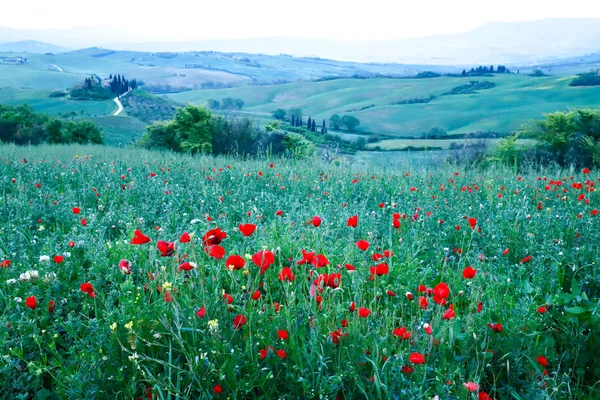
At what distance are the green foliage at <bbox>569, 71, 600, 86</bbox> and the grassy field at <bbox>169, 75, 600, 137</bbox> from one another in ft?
6.23

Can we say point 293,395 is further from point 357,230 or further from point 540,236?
point 540,236

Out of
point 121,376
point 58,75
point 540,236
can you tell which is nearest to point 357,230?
point 540,236

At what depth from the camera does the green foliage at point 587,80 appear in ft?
341

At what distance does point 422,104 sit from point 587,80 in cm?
3356

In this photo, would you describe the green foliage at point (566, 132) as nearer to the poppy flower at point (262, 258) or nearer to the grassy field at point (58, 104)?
the poppy flower at point (262, 258)

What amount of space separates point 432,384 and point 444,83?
139 m

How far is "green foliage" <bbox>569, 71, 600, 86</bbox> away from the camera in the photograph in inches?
4090

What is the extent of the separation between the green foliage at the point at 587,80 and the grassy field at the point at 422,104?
1898 mm

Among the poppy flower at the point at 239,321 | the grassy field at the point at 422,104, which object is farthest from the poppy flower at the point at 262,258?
the grassy field at the point at 422,104

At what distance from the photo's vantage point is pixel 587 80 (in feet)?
346

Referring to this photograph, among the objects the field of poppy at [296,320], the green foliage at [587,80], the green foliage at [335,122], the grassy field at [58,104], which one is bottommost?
the green foliage at [335,122]

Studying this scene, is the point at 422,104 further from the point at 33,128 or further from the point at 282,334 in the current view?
the point at 282,334

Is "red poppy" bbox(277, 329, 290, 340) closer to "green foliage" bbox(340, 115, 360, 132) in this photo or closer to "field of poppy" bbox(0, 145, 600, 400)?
"field of poppy" bbox(0, 145, 600, 400)

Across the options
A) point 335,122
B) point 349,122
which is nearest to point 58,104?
point 335,122
